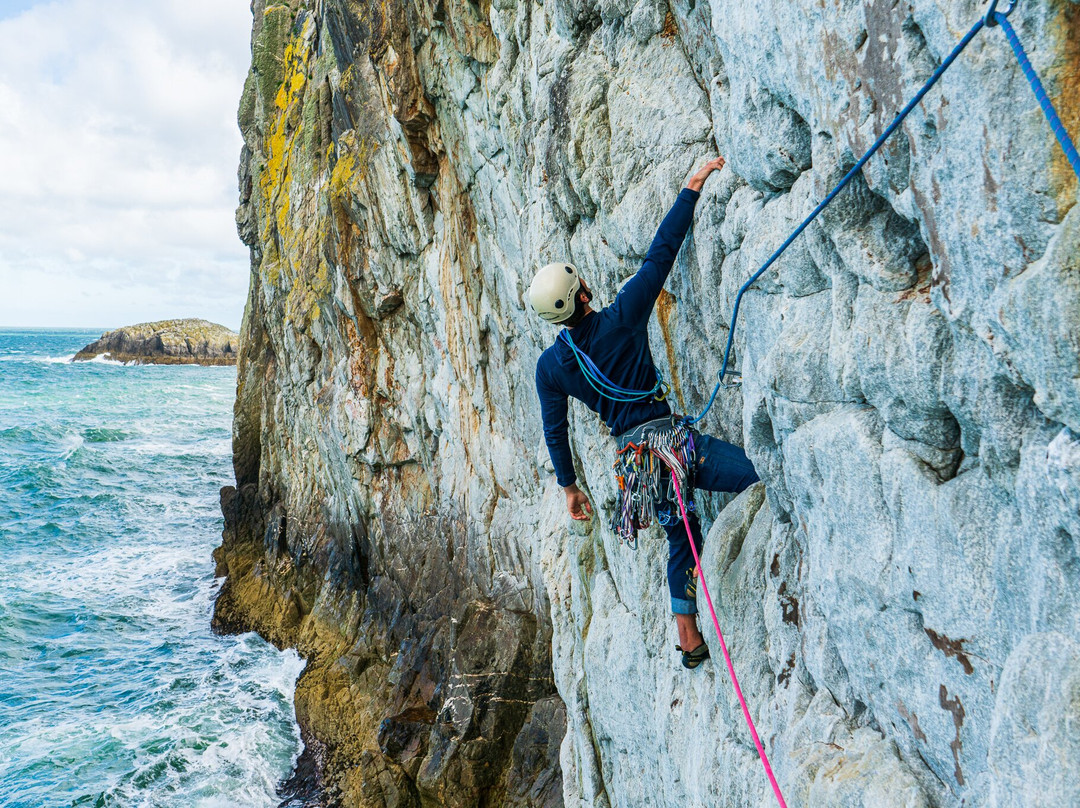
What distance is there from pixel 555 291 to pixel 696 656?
119 inches

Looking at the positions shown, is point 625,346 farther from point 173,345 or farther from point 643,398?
point 173,345

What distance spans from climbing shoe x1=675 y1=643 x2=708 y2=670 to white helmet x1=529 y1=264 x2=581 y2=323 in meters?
2.76

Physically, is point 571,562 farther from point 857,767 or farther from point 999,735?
point 999,735

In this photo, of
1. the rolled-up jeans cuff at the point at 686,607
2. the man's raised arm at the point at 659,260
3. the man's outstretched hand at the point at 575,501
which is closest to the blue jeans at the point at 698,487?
the rolled-up jeans cuff at the point at 686,607

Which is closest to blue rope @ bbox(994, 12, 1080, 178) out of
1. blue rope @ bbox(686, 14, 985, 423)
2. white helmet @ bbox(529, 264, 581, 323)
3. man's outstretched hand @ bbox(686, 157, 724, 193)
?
blue rope @ bbox(686, 14, 985, 423)

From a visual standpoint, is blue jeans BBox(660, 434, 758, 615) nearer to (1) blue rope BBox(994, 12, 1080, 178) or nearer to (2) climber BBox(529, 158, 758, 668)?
(2) climber BBox(529, 158, 758, 668)

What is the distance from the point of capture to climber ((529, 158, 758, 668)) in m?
5.22

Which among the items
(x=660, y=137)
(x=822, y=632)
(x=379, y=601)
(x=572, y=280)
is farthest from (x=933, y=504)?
(x=379, y=601)

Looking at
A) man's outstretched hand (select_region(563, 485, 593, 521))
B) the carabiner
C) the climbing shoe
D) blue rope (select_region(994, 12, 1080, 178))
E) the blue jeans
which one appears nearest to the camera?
blue rope (select_region(994, 12, 1080, 178))

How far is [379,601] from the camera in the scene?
17.3 m

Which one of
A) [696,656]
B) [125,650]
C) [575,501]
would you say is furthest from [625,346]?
[125,650]

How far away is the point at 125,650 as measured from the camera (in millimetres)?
20016

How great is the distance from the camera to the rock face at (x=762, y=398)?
8.57ft

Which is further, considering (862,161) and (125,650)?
(125,650)
